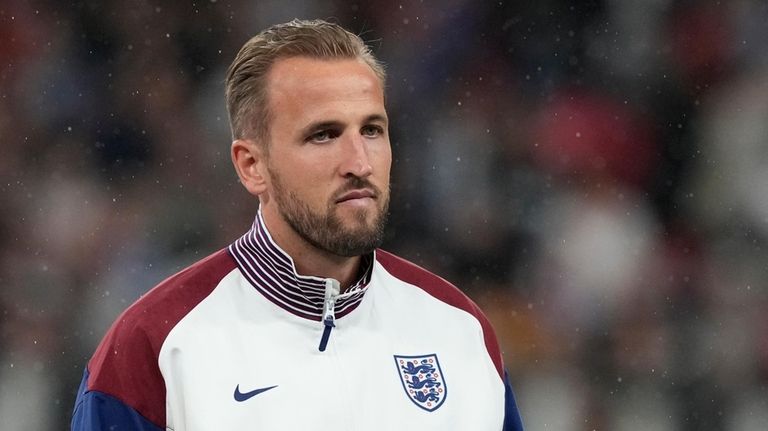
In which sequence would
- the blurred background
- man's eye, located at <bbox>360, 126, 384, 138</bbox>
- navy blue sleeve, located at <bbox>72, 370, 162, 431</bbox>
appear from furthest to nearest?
the blurred background < man's eye, located at <bbox>360, 126, 384, 138</bbox> < navy blue sleeve, located at <bbox>72, 370, 162, 431</bbox>

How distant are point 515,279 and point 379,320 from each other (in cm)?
229

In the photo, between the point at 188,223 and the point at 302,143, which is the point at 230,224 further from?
the point at 302,143

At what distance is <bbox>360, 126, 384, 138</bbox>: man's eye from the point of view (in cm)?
188

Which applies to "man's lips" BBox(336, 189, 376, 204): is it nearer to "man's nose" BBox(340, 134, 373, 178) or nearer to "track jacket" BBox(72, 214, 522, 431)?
"man's nose" BBox(340, 134, 373, 178)

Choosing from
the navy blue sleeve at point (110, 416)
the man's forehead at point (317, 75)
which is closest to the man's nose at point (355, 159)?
the man's forehead at point (317, 75)

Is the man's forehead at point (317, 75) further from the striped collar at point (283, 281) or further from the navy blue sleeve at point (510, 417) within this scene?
the navy blue sleeve at point (510, 417)

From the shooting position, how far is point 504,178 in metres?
4.38

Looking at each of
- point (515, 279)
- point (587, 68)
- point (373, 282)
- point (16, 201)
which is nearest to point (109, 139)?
point (16, 201)

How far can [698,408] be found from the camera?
13.6ft

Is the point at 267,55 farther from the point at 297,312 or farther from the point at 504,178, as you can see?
the point at 504,178

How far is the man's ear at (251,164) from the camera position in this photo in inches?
76.1

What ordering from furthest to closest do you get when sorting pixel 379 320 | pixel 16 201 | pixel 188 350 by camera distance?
1. pixel 16 201
2. pixel 379 320
3. pixel 188 350

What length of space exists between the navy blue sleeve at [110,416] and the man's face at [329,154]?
1.36ft

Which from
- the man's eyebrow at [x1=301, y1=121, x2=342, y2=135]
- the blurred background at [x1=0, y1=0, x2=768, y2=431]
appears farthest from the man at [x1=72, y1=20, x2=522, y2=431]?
the blurred background at [x1=0, y1=0, x2=768, y2=431]
